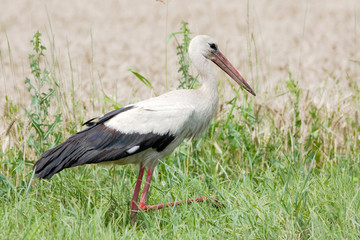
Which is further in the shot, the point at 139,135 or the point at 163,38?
the point at 163,38

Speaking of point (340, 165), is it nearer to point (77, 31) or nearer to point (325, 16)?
point (77, 31)

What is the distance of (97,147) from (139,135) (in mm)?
301

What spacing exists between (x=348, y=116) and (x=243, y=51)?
4133 mm

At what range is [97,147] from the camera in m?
4.58

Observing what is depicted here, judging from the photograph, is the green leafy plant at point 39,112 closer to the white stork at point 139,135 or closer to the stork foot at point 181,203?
the white stork at point 139,135

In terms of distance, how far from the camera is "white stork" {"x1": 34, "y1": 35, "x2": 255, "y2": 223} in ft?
14.8

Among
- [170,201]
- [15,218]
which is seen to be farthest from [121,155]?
[15,218]

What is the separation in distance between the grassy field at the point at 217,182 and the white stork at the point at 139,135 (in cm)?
16

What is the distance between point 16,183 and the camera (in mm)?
5109

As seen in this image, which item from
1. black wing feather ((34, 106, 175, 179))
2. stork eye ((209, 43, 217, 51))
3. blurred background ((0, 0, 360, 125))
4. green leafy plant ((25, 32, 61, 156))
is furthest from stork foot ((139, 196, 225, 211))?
blurred background ((0, 0, 360, 125))

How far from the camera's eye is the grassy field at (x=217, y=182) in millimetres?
4047

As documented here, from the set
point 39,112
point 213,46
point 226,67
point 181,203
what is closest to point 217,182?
point 181,203

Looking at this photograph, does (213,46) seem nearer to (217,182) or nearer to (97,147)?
(217,182)

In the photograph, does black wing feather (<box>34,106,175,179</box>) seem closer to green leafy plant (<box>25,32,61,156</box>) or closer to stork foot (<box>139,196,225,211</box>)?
stork foot (<box>139,196,225,211</box>)
